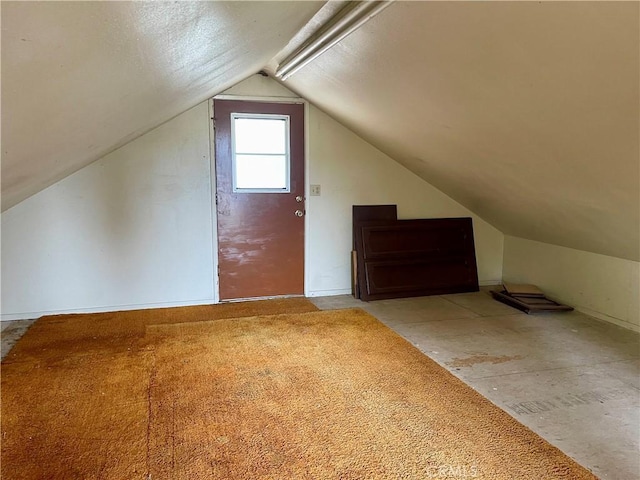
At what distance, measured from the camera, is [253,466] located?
176 cm

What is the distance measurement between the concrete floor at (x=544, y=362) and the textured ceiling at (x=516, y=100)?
778 mm

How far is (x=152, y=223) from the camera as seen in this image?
388 cm

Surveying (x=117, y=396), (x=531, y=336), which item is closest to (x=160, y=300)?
(x=117, y=396)

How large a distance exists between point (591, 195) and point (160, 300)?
11.5ft

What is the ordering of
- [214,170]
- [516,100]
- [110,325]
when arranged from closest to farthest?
[516,100], [110,325], [214,170]

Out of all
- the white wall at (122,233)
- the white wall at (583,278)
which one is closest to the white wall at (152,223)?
the white wall at (122,233)

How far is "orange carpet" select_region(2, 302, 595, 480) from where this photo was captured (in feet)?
5.77

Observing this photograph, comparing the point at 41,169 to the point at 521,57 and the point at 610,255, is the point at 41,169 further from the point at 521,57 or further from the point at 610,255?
the point at 610,255

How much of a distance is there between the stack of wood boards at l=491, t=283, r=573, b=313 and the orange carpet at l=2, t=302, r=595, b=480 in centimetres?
144

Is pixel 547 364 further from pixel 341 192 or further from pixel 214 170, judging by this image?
pixel 214 170

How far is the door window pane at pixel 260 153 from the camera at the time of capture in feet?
13.2

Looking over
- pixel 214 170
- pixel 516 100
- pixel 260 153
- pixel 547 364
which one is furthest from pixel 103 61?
pixel 547 364

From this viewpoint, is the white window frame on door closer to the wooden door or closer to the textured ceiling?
the wooden door

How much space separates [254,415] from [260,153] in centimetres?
261
